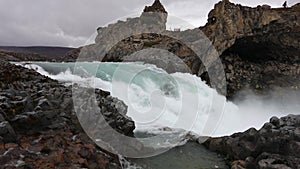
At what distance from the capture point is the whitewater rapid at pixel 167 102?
69.8 feet

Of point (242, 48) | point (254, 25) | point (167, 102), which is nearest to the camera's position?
point (167, 102)

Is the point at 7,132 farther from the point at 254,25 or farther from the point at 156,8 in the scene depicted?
the point at 156,8

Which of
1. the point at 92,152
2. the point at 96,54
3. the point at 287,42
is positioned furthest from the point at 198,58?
the point at 96,54

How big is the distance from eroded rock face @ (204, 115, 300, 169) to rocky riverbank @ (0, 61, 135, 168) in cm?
764

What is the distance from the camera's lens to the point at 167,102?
78.9 feet

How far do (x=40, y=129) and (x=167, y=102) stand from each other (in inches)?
613

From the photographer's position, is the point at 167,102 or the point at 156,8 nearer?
the point at 167,102

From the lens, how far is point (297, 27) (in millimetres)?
31406

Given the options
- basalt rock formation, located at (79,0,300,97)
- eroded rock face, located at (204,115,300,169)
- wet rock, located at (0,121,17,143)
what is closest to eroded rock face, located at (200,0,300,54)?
basalt rock formation, located at (79,0,300,97)

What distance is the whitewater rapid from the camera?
21.3 meters

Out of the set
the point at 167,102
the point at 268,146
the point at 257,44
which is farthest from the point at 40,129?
the point at 257,44

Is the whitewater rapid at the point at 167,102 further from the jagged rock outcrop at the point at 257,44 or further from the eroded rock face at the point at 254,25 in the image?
the eroded rock face at the point at 254,25

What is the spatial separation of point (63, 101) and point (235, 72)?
99.2ft

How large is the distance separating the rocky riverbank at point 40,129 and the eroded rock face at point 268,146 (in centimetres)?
764
